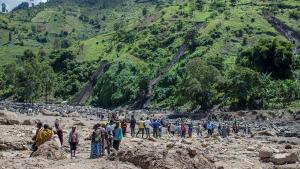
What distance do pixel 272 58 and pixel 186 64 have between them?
16841 mm

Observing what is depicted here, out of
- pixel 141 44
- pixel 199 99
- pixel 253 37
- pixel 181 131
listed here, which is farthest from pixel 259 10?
pixel 181 131

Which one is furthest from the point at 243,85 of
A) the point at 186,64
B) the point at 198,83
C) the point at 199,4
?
the point at 199,4

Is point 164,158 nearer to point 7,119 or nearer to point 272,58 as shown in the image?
point 7,119

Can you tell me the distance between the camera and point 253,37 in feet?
405

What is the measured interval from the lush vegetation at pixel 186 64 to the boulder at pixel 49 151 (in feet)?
193

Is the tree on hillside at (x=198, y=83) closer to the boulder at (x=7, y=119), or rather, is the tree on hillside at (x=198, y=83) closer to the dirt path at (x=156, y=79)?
the dirt path at (x=156, y=79)

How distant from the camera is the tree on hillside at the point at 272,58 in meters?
94.8

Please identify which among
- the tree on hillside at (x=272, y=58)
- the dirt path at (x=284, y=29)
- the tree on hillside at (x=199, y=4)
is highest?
the tree on hillside at (x=199, y=4)

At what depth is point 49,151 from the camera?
2188cm

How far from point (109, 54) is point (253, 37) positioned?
42595 millimetres

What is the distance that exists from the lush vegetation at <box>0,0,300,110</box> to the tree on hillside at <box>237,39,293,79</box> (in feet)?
0.63

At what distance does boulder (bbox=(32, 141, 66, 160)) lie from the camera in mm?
21781

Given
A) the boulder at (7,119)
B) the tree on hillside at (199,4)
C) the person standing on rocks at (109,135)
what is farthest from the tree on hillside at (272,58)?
the person standing on rocks at (109,135)

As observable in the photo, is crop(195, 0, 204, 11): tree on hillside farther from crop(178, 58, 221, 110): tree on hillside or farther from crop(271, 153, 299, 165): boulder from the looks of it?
crop(271, 153, 299, 165): boulder
